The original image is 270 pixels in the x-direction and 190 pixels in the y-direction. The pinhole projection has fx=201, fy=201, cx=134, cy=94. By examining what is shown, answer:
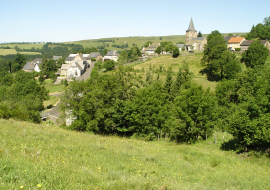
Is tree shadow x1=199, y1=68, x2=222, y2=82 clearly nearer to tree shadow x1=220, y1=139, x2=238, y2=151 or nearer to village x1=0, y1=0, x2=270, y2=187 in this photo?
village x1=0, y1=0, x2=270, y2=187

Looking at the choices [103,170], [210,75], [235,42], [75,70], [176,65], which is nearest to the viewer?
[103,170]

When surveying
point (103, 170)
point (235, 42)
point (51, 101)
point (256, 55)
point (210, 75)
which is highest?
point (235, 42)

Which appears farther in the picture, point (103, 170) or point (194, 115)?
point (194, 115)

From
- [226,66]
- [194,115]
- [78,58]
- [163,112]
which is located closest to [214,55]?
[226,66]

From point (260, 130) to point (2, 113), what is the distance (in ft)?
87.2

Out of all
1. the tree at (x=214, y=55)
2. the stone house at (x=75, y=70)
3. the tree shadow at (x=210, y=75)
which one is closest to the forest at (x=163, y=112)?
the tree at (x=214, y=55)

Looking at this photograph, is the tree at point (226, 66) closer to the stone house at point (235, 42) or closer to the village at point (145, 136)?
the village at point (145, 136)

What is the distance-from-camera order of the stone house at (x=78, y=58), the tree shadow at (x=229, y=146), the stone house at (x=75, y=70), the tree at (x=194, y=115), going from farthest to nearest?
1. the stone house at (x=78, y=58)
2. the stone house at (x=75, y=70)
3. the tree at (x=194, y=115)
4. the tree shadow at (x=229, y=146)

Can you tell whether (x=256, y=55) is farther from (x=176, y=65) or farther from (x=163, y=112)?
(x=163, y=112)

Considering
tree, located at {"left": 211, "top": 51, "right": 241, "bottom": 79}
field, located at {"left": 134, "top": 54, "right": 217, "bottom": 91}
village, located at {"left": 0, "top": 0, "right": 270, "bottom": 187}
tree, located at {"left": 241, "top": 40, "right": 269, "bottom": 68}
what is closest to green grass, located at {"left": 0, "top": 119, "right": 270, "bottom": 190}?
village, located at {"left": 0, "top": 0, "right": 270, "bottom": 187}

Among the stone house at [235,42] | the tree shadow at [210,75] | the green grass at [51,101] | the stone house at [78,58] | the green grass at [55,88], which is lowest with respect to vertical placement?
the green grass at [51,101]

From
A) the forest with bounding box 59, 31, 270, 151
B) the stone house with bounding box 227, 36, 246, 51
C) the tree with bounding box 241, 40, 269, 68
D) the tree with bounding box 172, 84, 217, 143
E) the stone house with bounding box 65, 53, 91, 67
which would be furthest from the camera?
the stone house with bounding box 65, 53, 91, 67

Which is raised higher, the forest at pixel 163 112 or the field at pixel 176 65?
the field at pixel 176 65

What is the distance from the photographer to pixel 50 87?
76.0m
